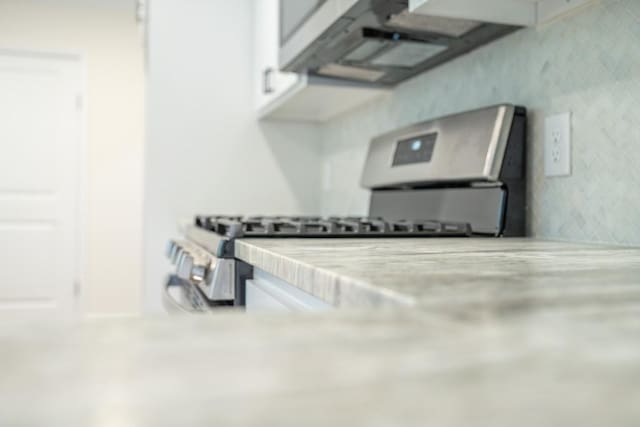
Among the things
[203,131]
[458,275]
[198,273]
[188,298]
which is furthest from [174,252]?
[458,275]

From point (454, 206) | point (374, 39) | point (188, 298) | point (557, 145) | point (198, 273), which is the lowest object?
point (188, 298)

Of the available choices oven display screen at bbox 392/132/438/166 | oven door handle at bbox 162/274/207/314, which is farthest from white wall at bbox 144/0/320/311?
oven display screen at bbox 392/132/438/166

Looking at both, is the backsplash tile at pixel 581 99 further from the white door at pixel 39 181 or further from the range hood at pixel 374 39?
the white door at pixel 39 181

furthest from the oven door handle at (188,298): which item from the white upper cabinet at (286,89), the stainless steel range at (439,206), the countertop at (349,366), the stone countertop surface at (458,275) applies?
the countertop at (349,366)

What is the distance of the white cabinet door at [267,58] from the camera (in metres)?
2.03

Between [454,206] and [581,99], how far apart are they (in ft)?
1.24

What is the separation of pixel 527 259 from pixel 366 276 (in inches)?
11.2

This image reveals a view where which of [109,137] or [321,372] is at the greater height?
[109,137]

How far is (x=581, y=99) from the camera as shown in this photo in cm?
113

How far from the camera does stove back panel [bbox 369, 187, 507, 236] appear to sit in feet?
4.11

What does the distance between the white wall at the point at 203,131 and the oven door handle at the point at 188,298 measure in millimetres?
600

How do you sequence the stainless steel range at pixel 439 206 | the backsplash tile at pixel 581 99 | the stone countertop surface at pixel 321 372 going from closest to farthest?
1. the stone countertop surface at pixel 321 372
2. the backsplash tile at pixel 581 99
3. the stainless steel range at pixel 439 206

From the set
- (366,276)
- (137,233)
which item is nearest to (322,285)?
(366,276)

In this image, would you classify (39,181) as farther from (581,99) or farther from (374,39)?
(581,99)
